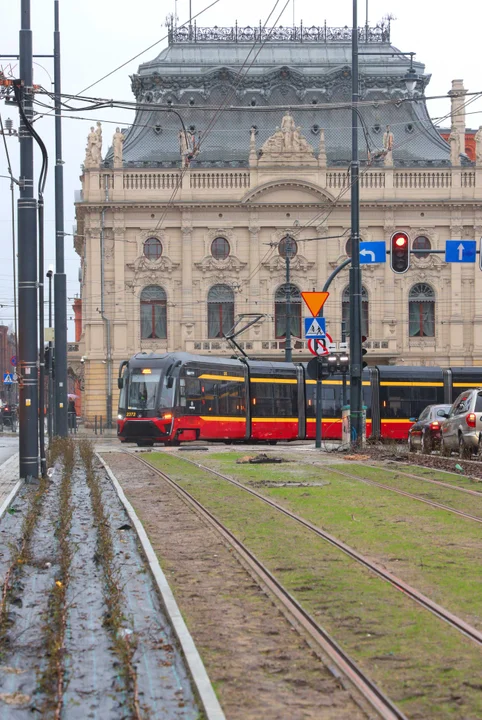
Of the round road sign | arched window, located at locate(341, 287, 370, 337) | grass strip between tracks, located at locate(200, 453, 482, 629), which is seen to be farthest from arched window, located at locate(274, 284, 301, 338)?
grass strip between tracks, located at locate(200, 453, 482, 629)

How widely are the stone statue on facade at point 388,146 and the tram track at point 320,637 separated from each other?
57.5 m

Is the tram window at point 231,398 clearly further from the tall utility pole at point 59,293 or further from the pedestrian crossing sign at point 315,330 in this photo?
the pedestrian crossing sign at point 315,330

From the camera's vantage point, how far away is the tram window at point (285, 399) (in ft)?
138

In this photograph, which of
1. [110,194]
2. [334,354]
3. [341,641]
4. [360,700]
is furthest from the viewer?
[110,194]

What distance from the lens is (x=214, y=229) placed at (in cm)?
7062

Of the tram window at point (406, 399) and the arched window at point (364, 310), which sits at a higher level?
the arched window at point (364, 310)

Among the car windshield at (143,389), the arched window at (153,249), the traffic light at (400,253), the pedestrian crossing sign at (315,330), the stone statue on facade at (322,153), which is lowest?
the car windshield at (143,389)

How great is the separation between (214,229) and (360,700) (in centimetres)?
6519

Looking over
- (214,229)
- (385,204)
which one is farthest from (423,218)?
(214,229)

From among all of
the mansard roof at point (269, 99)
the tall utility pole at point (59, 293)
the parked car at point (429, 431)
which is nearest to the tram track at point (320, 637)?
the parked car at point (429, 431)

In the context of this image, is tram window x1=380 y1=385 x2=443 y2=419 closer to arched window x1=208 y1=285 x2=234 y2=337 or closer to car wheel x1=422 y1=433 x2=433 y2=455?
car wheel x1=422 y1=433 x2=433 y2=455

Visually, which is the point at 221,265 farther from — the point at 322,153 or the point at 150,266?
the point at 322,153

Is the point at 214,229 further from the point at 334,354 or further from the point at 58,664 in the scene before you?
the point at 58,664

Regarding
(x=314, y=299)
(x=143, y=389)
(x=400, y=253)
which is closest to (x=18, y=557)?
(x=400, y=253)
